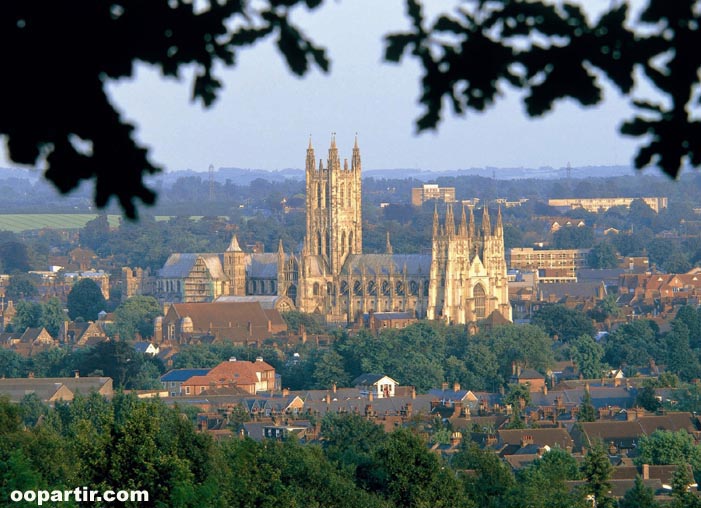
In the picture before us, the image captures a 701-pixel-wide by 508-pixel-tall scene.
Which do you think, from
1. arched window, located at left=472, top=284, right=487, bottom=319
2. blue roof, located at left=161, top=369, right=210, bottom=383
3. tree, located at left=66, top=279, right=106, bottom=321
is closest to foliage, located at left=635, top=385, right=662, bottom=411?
blue roof, located at left=161, top=369, right=210, bottom=383

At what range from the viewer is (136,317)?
355ft

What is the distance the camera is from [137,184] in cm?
478

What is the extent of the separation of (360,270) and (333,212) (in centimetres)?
400

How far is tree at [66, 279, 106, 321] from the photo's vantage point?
118688 millimetres

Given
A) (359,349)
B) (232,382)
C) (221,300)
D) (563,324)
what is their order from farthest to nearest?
1. (221,300)
2. (563,324)
3. (359,349)
4. (232,382)

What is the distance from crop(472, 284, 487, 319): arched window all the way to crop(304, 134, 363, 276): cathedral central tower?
724 cm

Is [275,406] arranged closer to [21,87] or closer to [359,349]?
[359,349]

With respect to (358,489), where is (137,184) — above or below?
above

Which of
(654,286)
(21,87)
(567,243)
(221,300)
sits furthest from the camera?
(567,243)

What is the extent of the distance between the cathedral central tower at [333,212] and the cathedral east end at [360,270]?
5 cm

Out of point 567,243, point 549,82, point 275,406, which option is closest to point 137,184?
point 549,82

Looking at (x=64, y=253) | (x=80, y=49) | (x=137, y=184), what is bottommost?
(x=64, y=253)

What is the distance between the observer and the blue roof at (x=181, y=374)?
77.2m

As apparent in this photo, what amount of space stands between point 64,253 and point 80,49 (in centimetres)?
18624
